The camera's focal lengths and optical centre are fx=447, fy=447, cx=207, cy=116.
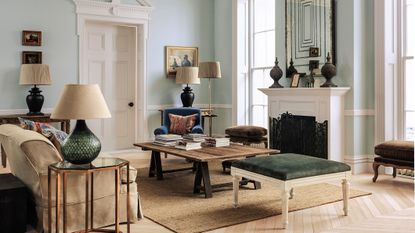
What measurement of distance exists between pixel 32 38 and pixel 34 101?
952 mm

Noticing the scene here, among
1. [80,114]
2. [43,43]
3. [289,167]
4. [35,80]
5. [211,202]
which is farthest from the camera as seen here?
[43,43]

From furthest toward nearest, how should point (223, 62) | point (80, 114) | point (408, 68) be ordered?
A: point (223, 62), point (408, 68), point (80, 114)

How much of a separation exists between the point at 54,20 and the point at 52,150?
400 centimetres

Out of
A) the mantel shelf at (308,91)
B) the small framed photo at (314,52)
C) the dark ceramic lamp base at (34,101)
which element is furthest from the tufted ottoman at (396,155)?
the dark ceramic lamp base at (34,101)

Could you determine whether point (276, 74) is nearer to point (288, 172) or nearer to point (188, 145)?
point (188, 145)

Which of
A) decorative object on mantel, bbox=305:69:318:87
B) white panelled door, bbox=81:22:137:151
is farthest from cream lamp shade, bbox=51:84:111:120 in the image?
white panelled door, bbox=81:22:137:151

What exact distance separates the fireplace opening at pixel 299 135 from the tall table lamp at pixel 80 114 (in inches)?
136

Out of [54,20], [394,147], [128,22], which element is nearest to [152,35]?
[128,22]

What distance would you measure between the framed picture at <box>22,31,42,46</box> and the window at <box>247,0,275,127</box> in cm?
336

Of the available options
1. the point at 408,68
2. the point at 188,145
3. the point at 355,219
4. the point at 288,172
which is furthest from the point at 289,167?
the point at 408,68

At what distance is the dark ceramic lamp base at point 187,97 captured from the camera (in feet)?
24.2

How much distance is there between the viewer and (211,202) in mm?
4102

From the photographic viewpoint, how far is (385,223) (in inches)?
139

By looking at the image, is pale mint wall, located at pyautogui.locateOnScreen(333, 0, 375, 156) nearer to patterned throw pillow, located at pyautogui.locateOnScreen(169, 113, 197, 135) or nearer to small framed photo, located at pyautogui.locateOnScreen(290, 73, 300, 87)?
small framed photo, located at pyautogui.locateOnScreen(290, 73, 300, 87)
